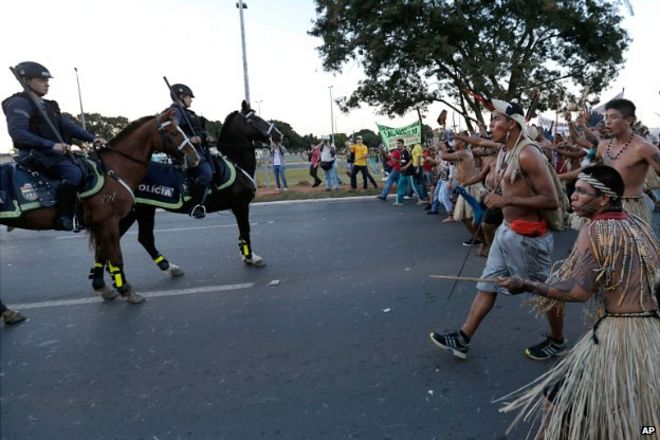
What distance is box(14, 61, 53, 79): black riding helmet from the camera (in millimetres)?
4609

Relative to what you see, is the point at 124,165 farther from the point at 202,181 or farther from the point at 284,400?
the point at 284,400

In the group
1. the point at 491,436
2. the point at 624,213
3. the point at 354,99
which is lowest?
the point at 491,436

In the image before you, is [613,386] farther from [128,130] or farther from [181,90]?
[181,90]

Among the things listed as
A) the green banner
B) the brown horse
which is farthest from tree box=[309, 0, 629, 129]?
the brown horse

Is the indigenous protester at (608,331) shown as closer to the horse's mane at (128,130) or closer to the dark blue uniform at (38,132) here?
the dark blue uniform at (38,132)

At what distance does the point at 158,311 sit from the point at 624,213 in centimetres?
425

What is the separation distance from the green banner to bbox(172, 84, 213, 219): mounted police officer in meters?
8.10

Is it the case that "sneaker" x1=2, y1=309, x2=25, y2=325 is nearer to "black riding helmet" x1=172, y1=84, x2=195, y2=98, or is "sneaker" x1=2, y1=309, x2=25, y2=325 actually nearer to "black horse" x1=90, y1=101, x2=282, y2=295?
"black horse" x1=90, y1=101, x2=282, y2=295

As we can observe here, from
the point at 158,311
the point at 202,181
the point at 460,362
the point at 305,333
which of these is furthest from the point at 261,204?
the point at 460,362

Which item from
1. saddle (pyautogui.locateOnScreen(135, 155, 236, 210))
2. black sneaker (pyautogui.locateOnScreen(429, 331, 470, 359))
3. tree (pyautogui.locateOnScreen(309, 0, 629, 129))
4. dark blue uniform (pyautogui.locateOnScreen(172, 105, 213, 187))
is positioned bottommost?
black sneaker (pyautogui.locateOnScreen(429, 331, 470, 359))

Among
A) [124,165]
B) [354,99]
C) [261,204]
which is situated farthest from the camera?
[354,99]

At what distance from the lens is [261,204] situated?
43.8ft

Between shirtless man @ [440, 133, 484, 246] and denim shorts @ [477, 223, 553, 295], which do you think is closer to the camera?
denim shorts @ [477, 223, 553, 295]

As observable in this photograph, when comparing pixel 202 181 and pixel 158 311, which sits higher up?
pixel 202 181
